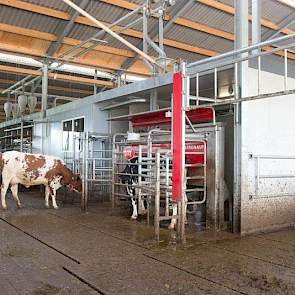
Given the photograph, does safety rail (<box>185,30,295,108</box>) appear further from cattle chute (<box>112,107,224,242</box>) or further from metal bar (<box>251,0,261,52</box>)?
cattle chute (<box>112,107,224,242</box>)

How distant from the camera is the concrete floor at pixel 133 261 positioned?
9.45 feet

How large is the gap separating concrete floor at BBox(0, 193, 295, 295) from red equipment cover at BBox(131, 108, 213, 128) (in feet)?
6.78

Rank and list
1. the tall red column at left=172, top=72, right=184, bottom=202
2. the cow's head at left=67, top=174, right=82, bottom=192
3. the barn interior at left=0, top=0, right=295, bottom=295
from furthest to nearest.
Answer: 1. the cow's head at left=67, top=174, right=82, bottom=192
2. the tall red column at left=172, top=72, right=184, bottom=202
3. the barn interior at left=0, top=0, right=295, bottom=295

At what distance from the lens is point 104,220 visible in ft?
19.3

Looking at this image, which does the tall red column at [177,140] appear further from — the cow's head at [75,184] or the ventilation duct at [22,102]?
the ventilation duct at [22,102]

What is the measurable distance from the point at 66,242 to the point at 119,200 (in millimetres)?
3381

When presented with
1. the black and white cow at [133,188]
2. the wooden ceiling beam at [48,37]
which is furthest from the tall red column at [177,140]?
the wooden ceiling beam at [48,37]

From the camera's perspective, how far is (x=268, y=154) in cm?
525

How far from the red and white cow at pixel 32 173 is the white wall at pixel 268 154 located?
13.1 ft

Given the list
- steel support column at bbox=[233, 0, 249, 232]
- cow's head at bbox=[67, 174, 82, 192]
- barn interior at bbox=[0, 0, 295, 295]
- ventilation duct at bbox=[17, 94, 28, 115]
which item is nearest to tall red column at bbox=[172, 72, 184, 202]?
barn interior at bbox=[0, 0, 295, 295]

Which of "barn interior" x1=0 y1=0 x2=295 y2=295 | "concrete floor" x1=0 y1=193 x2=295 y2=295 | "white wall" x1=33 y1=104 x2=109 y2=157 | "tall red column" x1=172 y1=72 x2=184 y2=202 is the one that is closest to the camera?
"concrete floor" x1=0 y1=193 x2=295 y2=295

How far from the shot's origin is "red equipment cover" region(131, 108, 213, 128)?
5962mm

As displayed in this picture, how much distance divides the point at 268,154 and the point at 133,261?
2759 millimetres

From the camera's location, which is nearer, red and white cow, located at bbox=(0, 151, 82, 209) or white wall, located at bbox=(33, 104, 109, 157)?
red and white cow, located at bbox=(0, 151, 82, 209)
